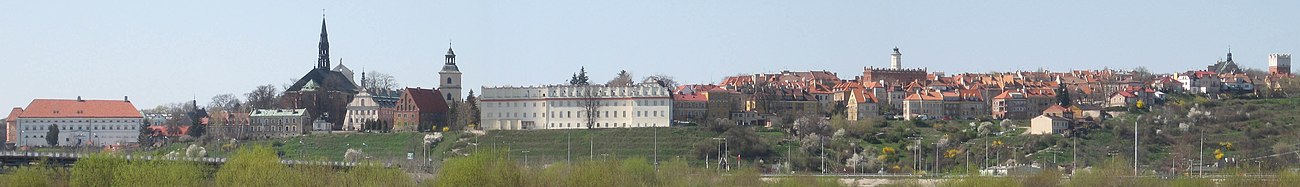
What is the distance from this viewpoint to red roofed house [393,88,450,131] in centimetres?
11544

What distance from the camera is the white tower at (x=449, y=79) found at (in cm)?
12412

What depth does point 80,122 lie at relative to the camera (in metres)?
124

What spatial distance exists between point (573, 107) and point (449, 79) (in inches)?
534

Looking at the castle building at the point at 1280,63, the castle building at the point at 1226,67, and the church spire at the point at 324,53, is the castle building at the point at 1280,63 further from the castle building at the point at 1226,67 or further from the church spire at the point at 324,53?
the church spire at the point at 324,53

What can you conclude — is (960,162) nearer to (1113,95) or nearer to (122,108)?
Result: (1113,95)

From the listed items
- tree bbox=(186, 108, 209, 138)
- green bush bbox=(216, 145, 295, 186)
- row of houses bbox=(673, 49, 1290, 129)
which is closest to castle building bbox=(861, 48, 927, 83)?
row of houses bbox=(673, 49, 1290, 129)

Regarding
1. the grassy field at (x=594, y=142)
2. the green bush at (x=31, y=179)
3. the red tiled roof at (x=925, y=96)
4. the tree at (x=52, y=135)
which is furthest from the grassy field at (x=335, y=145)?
the green bush at (x=31, y=179)

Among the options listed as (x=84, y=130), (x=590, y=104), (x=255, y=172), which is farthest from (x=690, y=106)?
(x=255, y=172)

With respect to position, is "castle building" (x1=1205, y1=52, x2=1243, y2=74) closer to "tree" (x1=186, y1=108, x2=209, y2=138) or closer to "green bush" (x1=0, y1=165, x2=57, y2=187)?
"tree" (x1=186, y1=108, x2=209, y2=138)

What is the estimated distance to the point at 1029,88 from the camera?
12300 centimetres

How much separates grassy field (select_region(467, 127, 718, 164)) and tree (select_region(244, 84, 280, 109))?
2657cm

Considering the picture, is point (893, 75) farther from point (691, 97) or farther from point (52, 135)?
point (52, 135)

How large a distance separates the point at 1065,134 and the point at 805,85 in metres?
28.6

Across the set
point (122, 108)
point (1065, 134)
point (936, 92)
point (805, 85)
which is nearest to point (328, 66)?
point (122, 108)
